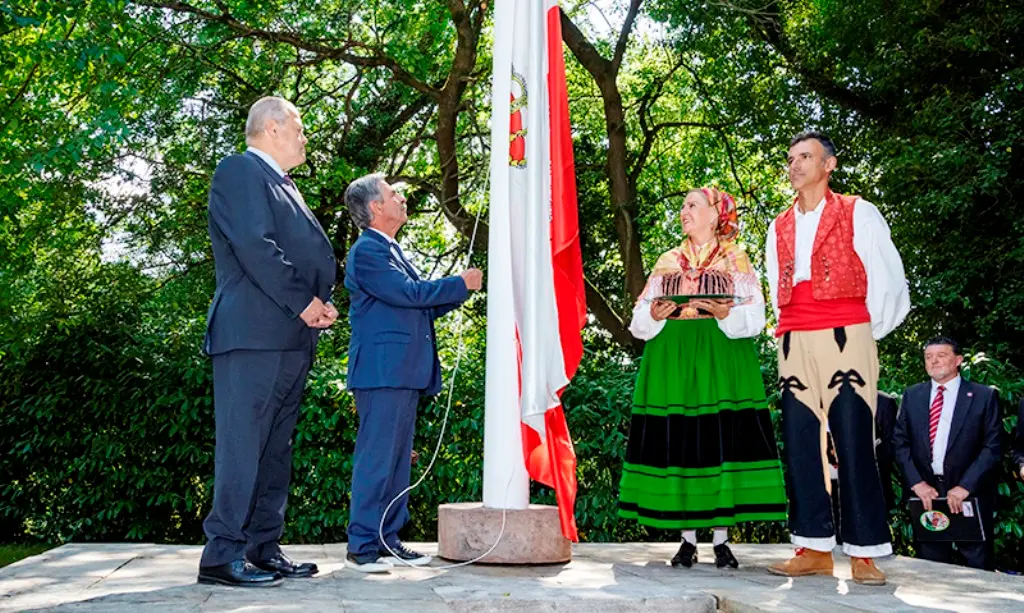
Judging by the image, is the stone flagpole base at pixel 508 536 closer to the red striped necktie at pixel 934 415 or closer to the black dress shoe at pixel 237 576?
Result: the black dress shoe at pixel 237 576

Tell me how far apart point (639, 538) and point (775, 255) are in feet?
9.86

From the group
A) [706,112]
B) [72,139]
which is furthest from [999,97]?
[72,139]

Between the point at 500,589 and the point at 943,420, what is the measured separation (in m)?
2.99

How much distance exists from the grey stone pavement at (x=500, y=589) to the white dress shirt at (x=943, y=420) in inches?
27.8

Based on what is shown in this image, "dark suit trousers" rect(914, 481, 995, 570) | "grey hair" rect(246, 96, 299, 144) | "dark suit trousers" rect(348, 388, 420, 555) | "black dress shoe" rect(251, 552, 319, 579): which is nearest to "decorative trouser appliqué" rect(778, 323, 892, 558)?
"dark suit trousers" rect(914, 481, 995, 570)

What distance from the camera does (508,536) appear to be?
4.71m

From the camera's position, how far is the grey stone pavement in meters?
3.64

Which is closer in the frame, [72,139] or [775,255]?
[775,255]

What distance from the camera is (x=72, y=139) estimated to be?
7926 millimetres

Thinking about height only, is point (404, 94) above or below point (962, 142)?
above

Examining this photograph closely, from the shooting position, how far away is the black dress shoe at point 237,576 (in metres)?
4.04

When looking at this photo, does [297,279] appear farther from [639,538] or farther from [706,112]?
[706,112]

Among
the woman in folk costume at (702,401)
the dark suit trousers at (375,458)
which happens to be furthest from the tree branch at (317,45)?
the dark suit trousers at (375,458)

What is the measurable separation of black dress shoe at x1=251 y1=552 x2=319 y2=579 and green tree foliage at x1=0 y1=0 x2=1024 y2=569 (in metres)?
1.96
